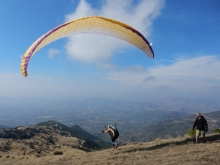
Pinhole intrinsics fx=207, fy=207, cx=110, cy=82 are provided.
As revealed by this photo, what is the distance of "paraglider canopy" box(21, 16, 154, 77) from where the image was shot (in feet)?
45.0

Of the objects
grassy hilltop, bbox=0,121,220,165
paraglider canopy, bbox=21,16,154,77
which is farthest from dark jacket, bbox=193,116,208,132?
paraglider canopy, bbox=21,16,154,77

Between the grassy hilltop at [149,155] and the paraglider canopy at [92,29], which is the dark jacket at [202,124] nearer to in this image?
the grassy hilltop at [149,155]

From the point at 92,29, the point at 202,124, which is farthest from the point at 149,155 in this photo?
the point at 92,29

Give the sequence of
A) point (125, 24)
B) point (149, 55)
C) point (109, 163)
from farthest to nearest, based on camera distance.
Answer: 1. point (149, 55)
2. point (125, 24)
3. point (109, 163)

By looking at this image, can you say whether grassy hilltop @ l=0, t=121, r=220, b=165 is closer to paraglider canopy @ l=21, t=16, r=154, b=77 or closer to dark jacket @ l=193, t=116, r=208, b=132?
dark jacket @ l=193, t=116, r=208, b=132

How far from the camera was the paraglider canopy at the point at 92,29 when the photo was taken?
13.7 m

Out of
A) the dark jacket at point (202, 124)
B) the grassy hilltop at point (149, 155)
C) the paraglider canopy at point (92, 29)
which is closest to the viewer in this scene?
the grassy hilltop at point (149, 155)

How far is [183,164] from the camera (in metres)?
9.51

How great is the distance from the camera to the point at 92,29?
15508mm

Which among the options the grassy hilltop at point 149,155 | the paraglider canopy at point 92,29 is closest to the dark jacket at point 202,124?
the grassy hilltop at point 149,155

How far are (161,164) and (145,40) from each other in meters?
10.3

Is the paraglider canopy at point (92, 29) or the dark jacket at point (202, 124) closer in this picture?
the paraglider canopy at point (92, 29)

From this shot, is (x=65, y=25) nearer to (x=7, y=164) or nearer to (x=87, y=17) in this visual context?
(x=87, y=17)

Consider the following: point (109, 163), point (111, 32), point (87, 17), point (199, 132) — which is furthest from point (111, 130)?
point (87, 17)
